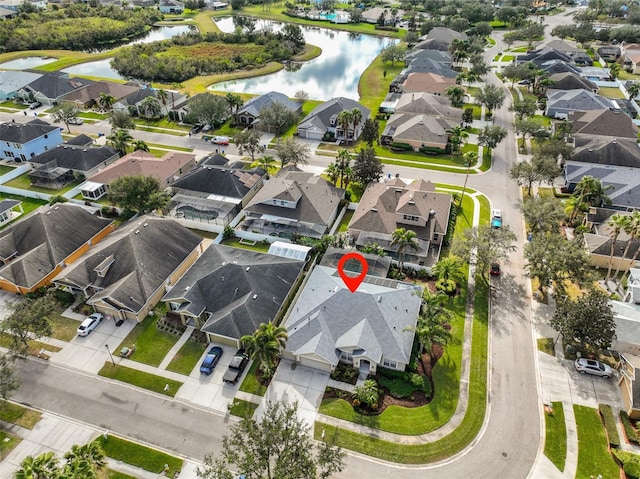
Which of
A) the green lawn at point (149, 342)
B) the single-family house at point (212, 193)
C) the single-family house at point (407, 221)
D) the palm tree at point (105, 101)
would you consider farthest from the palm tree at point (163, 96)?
the green lawn at point (149, 342)


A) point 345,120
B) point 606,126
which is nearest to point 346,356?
point 345,120

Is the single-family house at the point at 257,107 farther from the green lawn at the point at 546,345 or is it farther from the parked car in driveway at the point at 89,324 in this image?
the green lawn at the point at 546,345

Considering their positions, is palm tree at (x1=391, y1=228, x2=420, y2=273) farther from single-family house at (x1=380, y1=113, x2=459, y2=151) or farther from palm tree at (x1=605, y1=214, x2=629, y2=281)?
single-family house at (x1=380, y1=113, x2=459, y2=151)

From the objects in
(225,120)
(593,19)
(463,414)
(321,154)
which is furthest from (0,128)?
(593,19)

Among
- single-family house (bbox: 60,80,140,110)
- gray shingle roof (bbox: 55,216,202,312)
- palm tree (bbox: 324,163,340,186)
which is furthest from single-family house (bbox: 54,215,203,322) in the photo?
single-family house (bbox: 60,80,140,110)

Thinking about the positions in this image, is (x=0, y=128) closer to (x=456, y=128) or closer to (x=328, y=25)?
(x=456, y=128)

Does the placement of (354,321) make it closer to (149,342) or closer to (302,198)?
(149,342)
